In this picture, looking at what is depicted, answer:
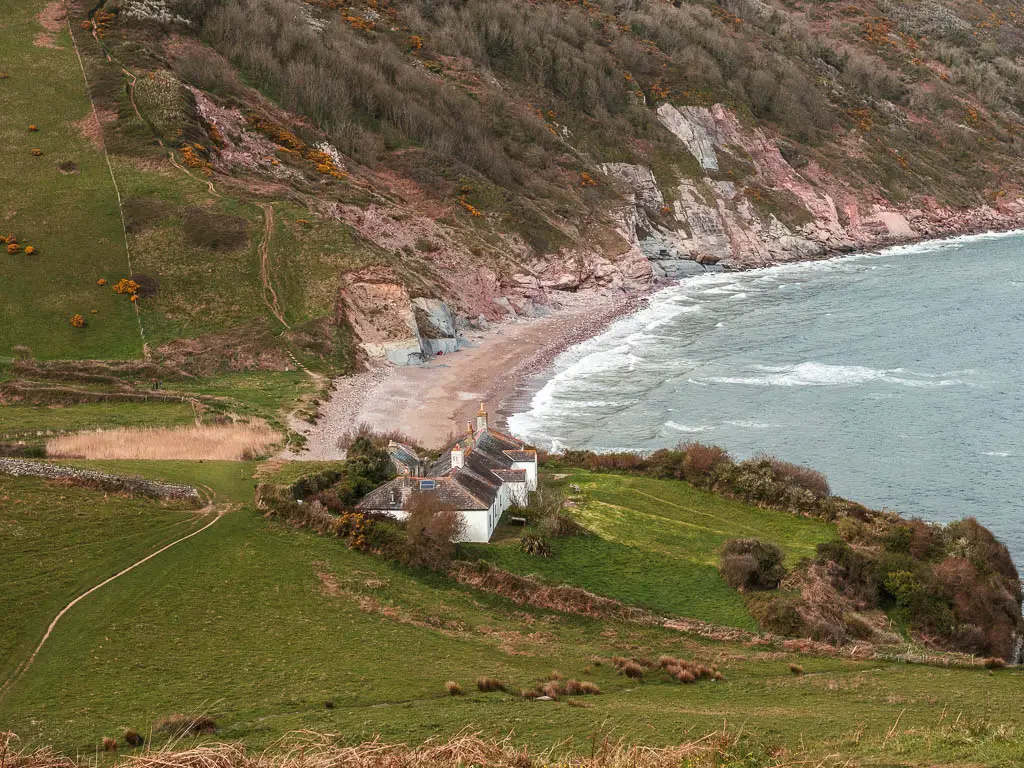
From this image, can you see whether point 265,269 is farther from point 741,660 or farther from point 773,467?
point 741,660

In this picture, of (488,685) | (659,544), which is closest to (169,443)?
(659,544)

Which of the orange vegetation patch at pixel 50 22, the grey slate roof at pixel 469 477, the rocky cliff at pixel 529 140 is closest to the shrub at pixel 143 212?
the rocky cliff at pixel 529 140

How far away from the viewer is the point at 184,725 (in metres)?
19.1

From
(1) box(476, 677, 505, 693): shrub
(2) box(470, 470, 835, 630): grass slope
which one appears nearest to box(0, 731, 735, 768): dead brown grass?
(1) box(476, 677, 505, 693): shrub

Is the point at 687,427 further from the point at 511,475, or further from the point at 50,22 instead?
the point at 50,22

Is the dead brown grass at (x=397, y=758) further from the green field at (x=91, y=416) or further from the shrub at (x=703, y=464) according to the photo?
the green field at (x=91, y=416)

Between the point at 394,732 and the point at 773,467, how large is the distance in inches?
1095

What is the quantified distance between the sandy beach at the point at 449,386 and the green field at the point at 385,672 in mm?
18220

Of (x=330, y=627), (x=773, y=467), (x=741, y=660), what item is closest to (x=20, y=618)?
(x=330, y=627)

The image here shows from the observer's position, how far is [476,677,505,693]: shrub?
22.2 meters

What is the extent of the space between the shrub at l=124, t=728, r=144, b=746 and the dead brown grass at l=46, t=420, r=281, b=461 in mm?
22388

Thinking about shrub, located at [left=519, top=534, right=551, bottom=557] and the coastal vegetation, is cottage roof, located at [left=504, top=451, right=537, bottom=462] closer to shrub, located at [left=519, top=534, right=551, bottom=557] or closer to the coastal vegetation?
shrub, located at [left=519, top=534, right=551, bottom=557]

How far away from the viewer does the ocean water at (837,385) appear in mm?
51125

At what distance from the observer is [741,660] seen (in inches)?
1048
